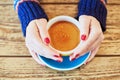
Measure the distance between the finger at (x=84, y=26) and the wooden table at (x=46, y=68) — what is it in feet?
0.26

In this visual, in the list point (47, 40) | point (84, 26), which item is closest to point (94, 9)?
point (84, 26)

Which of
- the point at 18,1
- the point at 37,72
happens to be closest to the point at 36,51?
the point at 37,72

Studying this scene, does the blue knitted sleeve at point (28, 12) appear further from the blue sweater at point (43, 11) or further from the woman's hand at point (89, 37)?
the woman's hand at point (89, 37)

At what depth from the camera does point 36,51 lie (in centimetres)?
67

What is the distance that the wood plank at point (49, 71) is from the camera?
27.1 inches

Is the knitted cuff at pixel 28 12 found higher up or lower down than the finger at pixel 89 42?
higher up

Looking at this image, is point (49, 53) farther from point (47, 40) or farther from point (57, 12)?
point (57, 12)

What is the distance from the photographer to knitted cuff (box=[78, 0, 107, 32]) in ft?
2.47

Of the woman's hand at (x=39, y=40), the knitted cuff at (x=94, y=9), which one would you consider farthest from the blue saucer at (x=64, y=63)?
the knitted cuff at (x=94, y=9)

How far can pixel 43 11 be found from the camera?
0.77m

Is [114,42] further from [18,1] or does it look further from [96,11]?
[18,1]

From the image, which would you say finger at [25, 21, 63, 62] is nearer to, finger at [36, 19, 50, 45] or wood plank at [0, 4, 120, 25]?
finger at [36, 19, 50, 45]

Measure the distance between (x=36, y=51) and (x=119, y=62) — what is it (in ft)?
0.79

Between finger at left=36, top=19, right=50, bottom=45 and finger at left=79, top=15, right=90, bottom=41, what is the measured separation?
3.7 inches
